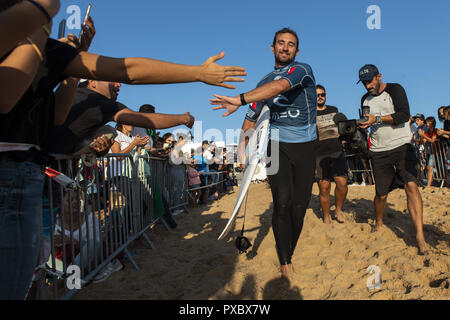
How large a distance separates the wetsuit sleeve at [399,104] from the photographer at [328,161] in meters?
1.30

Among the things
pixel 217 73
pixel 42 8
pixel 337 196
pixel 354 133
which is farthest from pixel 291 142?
pixel 42 8

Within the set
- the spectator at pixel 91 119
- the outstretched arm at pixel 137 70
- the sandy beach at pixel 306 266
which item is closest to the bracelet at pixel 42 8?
the outstretched arm at pixel 137 70

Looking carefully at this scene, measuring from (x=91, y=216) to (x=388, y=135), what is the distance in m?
3.83

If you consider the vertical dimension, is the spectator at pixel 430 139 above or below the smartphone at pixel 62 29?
below

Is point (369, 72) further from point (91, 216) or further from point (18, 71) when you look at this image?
Result: point (18, 71)

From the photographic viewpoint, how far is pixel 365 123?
427 cm

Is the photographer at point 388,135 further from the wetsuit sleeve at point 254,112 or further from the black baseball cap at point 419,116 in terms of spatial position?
the black baseball cap at point 419,116

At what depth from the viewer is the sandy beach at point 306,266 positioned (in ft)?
9.14

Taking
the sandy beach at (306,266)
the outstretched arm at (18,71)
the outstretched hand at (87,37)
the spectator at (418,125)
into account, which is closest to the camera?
the outstretched arm at (18,71)

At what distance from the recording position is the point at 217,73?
1.52 m

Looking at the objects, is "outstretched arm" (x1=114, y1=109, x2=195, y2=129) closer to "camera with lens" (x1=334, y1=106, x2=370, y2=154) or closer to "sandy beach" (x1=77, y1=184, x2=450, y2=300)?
"sandy beach" (x1=77, y1=184, x2=450, y2=300)

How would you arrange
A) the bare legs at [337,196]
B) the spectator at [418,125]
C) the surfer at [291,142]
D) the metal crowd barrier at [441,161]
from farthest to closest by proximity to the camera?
1. the spectator at [418,125]
2. the metal crowd barrier at [441,161]
3. the bare legs at [337,196]
4. the surfer at [291,142]

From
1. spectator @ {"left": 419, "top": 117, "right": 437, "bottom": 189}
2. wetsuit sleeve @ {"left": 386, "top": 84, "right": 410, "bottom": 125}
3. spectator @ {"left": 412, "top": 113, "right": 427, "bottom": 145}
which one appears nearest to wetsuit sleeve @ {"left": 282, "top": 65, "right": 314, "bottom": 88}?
wetsuit sleeve @ {"left": 386, "top": 84, "right": 410, "bottom": 125}
